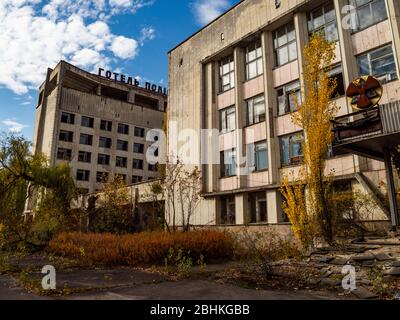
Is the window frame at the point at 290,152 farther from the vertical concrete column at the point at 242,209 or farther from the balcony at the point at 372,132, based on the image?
the balcony at the point at 372,132

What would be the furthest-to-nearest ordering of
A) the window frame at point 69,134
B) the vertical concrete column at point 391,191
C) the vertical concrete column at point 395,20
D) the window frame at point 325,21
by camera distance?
the window frame at point 69,134 < the window frame at point 325,21 < the vertical concrete column at point 395,20 < the vertical concrete column at point 391,191

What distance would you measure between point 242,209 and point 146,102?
45978mm

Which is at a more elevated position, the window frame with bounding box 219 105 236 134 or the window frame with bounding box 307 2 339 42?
the window frame with bounding box 307 2 339 42

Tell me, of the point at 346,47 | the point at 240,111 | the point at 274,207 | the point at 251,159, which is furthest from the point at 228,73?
the point at 274,207

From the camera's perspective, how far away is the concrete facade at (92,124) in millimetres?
49031

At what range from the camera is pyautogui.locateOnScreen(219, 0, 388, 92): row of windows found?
16.4 m

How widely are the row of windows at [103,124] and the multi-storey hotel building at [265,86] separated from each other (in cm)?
2897

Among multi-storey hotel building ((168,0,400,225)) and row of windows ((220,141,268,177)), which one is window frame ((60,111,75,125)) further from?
row of windows ((220,141,268,177))

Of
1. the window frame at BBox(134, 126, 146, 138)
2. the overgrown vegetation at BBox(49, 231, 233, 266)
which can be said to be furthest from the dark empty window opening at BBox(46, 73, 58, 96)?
the overgrown vegetation at BBox(49, 231, 233, 266)

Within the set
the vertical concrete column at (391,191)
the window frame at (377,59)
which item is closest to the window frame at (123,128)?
the window frame at (377,59)

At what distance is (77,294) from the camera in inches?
306

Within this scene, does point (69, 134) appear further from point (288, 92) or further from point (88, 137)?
point (288, 92)

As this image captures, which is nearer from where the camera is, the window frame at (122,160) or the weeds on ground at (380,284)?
the weeds on ground at (380,284)
